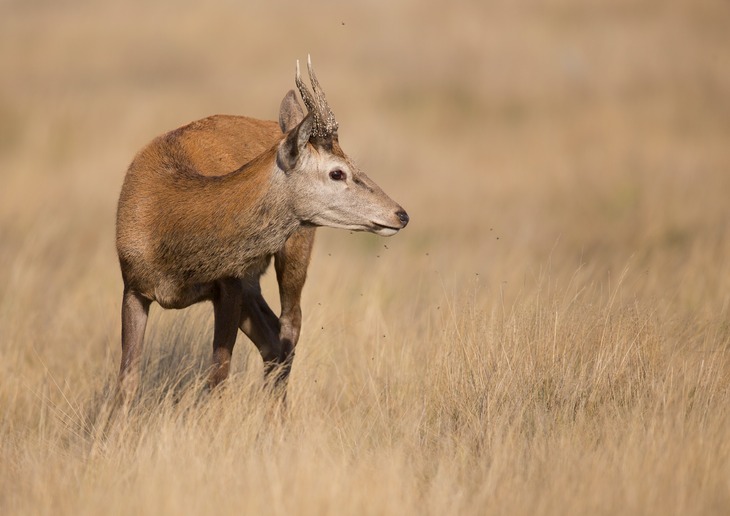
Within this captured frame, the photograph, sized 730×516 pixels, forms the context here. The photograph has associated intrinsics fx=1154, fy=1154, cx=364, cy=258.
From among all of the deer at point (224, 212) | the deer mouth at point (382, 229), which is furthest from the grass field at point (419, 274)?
the deer mouth at point (382, 229)

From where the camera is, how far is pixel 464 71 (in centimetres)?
2127

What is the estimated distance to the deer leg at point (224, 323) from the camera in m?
6.77

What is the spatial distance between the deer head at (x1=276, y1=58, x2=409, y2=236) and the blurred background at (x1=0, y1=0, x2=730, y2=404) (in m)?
1.01

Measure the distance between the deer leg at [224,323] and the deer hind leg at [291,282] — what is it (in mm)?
593

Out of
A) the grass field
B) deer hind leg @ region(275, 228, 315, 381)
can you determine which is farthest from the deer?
the grass field

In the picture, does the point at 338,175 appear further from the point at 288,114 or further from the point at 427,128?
the point at 427,128

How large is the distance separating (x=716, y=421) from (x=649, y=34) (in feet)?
61.1

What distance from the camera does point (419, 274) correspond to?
10930 millimetres

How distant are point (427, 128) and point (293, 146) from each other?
1302cm

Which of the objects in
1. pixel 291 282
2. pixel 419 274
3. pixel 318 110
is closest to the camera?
pixel 318 110

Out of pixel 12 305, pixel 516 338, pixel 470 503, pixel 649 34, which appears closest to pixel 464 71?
pixel 649 34

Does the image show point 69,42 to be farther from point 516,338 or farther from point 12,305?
point 516,338

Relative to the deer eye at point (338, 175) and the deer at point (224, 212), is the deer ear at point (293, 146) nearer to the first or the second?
the deer at point (224, 212)

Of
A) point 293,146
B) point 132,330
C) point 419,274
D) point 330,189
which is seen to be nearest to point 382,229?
point 330,189
